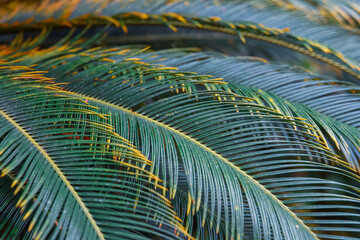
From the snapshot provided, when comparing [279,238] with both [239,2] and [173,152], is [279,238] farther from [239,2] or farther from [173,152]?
[239,2]

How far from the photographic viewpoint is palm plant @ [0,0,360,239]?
94 cm

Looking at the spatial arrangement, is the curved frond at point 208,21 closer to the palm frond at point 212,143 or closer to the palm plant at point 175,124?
the palm plant at point 175,124

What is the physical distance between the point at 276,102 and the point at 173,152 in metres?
0.47

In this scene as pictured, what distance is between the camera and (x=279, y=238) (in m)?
0.93

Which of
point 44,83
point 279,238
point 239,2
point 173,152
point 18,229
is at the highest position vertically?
point 239,2

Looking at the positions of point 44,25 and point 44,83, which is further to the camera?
point 44,25

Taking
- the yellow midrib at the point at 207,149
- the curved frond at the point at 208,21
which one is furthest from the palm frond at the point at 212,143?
the curved frond at the point at 208,21

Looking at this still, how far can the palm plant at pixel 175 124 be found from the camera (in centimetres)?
94

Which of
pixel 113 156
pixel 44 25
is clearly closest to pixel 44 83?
pixel 113 156

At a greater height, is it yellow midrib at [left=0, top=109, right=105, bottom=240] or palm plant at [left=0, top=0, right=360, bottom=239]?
palm plant at [left=0, top=0, right=360, bottom=239]

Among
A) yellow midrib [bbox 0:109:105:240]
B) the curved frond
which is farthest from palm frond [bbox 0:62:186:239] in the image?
the curved frond

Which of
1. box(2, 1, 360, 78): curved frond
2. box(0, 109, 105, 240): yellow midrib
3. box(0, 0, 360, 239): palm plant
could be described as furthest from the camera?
box(2, 1, 360, 78): curved frond

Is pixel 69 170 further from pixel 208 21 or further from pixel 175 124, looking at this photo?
pixel 208 21

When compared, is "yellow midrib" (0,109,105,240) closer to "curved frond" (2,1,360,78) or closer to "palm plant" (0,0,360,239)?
"palm plant" (0,0,360,239)
